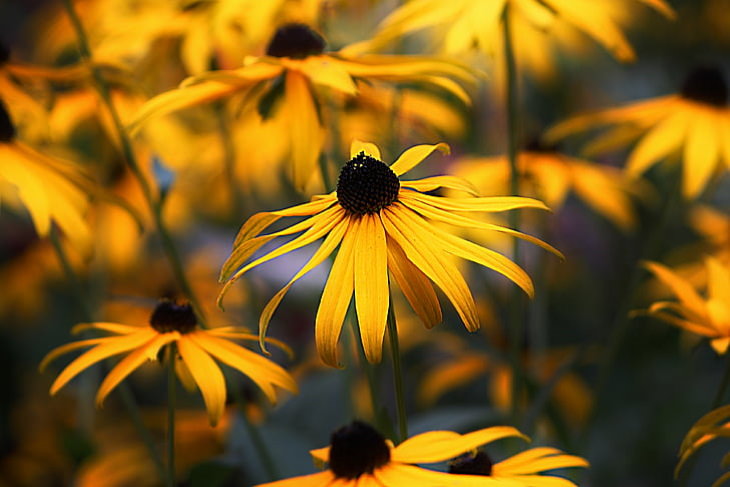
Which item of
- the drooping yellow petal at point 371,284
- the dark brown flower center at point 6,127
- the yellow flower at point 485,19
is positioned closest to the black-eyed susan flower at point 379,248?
the drooping yellow petal at point 371,284

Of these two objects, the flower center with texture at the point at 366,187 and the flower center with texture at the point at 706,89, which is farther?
the flower center with texture at the point at 706,89

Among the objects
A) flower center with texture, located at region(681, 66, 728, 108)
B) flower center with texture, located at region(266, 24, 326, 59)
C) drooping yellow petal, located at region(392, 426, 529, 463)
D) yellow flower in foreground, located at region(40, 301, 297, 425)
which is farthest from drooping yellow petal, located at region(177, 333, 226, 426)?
flower center with texture, located at region(681, 66, 728, 108)

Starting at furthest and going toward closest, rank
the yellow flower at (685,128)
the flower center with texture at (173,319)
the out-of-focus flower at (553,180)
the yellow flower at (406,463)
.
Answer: the out-of-focus flower at (553,180) < the yellow flower at (685,128) < the flower center with texture at (173,319) < the yellow flower at (406,463)

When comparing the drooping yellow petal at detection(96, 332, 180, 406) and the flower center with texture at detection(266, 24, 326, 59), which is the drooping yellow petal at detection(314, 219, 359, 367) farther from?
the flower center with texture at detection(266, 24, 326, 59)

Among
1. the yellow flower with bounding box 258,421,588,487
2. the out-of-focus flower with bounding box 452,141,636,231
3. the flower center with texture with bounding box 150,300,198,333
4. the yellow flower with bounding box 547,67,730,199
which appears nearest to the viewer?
the yellow flower with bounding box 258,421,588,487

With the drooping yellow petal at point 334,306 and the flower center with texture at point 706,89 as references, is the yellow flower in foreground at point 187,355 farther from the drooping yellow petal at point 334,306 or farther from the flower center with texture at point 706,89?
the flower center with texture at point 706,89
